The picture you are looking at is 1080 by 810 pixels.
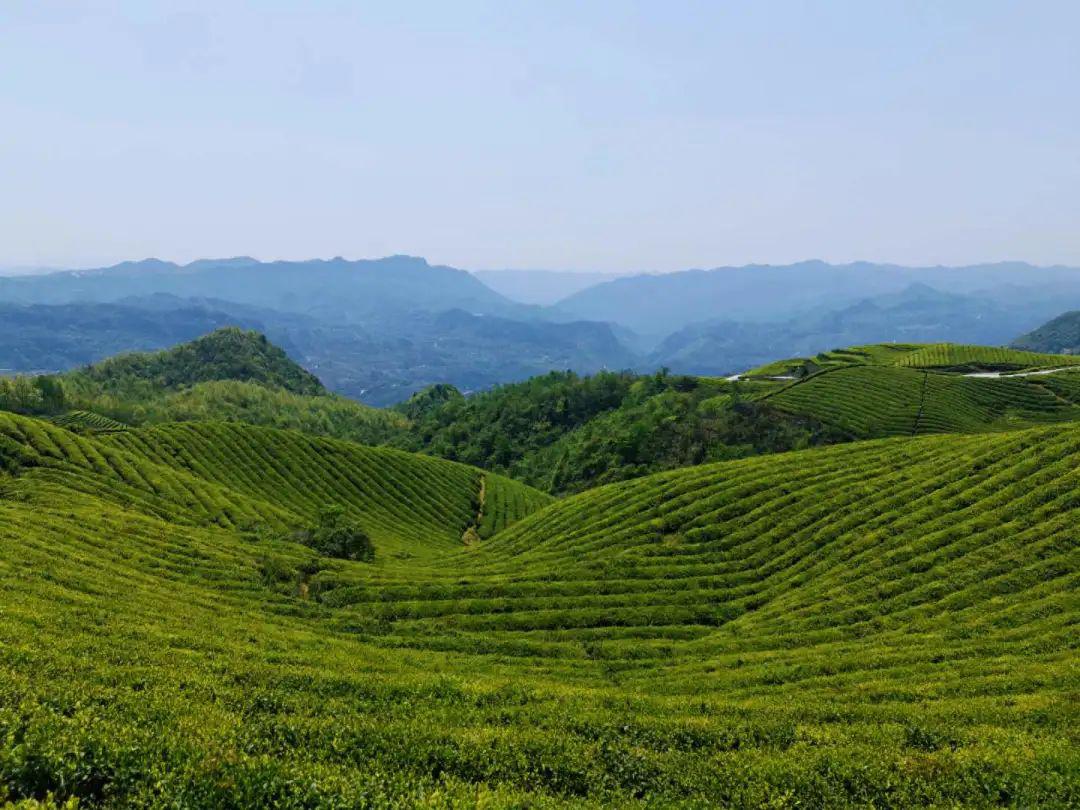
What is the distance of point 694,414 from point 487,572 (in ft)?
276

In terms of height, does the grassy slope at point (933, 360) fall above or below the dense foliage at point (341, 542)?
above

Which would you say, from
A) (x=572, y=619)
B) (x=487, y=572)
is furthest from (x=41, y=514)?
(x=572, y=619)

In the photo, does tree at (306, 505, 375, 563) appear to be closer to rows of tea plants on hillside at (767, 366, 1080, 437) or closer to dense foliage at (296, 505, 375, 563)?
dense foliage at (296, 505, 375, 563)

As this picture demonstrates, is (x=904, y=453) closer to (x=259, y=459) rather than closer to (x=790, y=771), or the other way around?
(x=790, y=771)

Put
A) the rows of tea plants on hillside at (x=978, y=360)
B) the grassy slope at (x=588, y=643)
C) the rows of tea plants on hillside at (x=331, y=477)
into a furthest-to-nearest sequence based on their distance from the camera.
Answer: the rows of tea plants on hillside at (x=978, y=360), the rows of tea plants on hillside at (x=331, y=477), the grassy slope at (x=588, y=643)

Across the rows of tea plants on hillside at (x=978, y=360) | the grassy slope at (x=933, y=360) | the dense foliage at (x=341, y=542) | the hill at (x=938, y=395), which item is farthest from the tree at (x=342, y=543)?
the rows of tea plants on hillside at (x=978, y=360)

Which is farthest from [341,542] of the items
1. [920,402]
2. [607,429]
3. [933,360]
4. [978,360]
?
[978,360]

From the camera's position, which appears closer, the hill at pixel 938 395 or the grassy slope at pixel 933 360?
the hill at pixel 938 395

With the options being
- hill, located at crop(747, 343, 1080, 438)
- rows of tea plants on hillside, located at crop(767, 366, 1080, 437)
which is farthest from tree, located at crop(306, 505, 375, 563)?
rows of tea plants on hillside, located at crop(767, 366, 1080, 437)

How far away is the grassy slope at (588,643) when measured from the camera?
1543cm

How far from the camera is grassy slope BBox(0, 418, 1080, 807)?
607 inches

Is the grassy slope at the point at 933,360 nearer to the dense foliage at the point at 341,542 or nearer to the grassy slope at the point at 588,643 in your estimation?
the grassy slope at the point at 588,643

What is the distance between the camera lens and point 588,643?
3197 centimetres

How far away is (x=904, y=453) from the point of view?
159 feet
